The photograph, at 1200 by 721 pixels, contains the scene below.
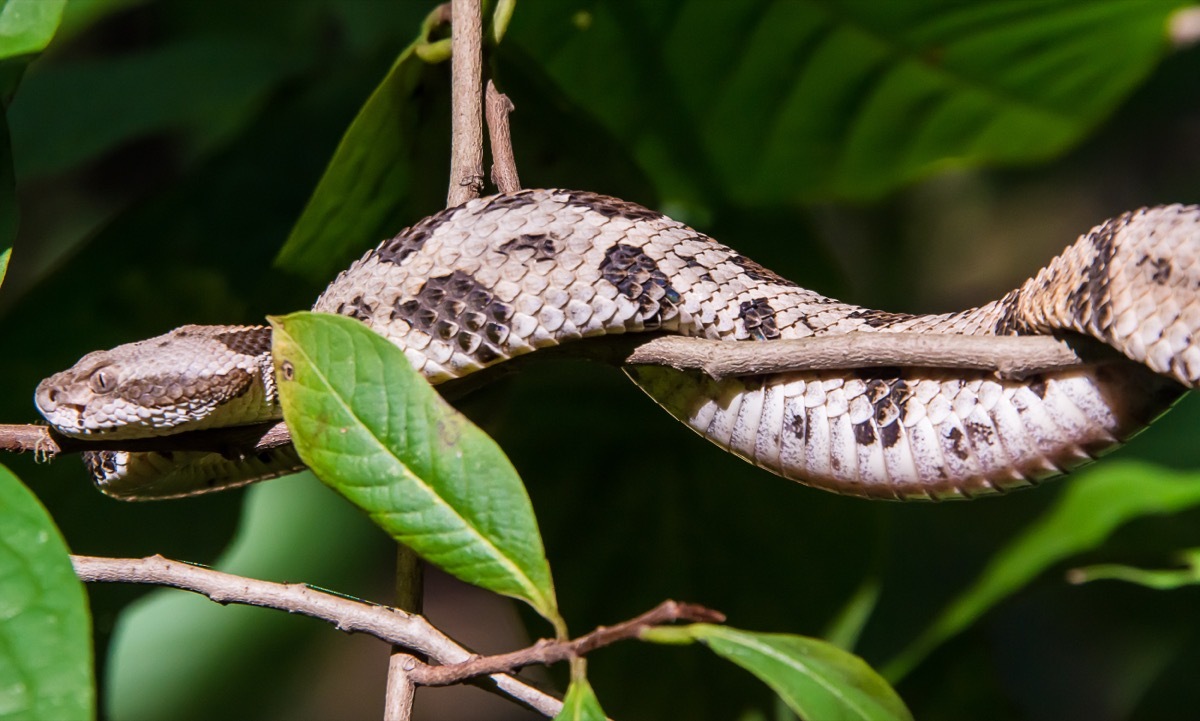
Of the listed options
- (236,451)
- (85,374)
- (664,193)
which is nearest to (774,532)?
(664,193)

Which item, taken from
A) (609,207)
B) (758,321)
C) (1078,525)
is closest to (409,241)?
(609,207)

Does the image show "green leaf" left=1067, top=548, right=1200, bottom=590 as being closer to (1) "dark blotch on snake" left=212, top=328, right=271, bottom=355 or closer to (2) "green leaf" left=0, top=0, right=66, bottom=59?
(1) "dark blotch on snake" left=212, top=328, right=271, bottom=355

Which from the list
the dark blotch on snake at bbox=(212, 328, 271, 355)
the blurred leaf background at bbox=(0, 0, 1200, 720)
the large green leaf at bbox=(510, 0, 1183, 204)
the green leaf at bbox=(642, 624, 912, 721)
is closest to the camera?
the green leaf at bbox=(642, 624, 912, 721)

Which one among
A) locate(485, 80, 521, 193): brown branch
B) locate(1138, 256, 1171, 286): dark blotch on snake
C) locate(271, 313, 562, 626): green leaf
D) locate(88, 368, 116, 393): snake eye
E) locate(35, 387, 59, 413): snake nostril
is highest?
locate(1138, 256, 1171, 286): dark blotch on snake

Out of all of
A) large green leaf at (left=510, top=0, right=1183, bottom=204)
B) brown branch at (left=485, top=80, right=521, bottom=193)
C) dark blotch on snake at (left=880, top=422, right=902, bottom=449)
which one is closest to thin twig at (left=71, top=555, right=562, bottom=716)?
dark blotch on snake at (left=880, top=422, right=902, bottom=449)

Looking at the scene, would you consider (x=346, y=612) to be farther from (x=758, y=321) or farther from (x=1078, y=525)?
(x=1078, y=525)
